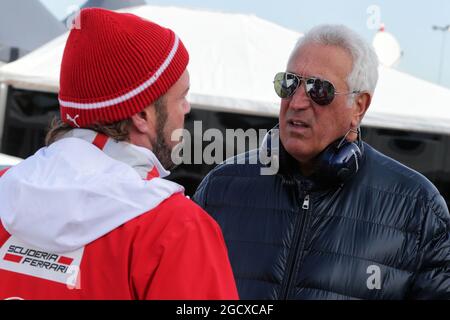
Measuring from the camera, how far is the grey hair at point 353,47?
6.71ft

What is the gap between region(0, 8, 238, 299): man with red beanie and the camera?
1.15 metres

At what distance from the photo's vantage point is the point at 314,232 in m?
1.96

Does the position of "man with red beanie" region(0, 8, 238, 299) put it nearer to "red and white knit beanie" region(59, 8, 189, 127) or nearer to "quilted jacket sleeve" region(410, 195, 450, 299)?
"red and white knit beanie" region(59, 8, 189, 127)

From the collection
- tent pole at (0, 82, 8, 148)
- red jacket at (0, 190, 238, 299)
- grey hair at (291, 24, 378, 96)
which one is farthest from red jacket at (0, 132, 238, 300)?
tent pole at (0, 82, 8, 148)

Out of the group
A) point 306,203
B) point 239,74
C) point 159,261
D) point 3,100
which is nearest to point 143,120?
point 159,261

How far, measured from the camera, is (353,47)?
80.5 inches

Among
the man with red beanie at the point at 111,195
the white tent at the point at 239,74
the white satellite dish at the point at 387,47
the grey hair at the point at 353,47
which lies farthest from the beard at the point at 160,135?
the white satellite dish at the point at 387,47

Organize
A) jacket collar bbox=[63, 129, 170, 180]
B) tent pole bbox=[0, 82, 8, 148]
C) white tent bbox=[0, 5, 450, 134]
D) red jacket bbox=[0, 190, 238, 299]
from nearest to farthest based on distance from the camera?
1. red jacket bbox=[0, 190, 238, 299]
2. jacket collar bbox=[63, 129, 170, 180]
3. white tent bbox=[0, 5, 450, 134]
4. tent pole bbox=[0, 82, 8, 148]

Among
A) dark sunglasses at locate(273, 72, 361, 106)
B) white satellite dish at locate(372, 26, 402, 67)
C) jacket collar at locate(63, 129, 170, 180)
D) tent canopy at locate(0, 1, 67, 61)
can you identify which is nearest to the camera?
jacket collar at locate(63, 129, 170, 180)

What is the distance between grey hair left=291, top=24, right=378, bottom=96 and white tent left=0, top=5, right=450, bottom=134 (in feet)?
11.2

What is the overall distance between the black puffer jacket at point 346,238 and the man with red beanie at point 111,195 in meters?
0.70
